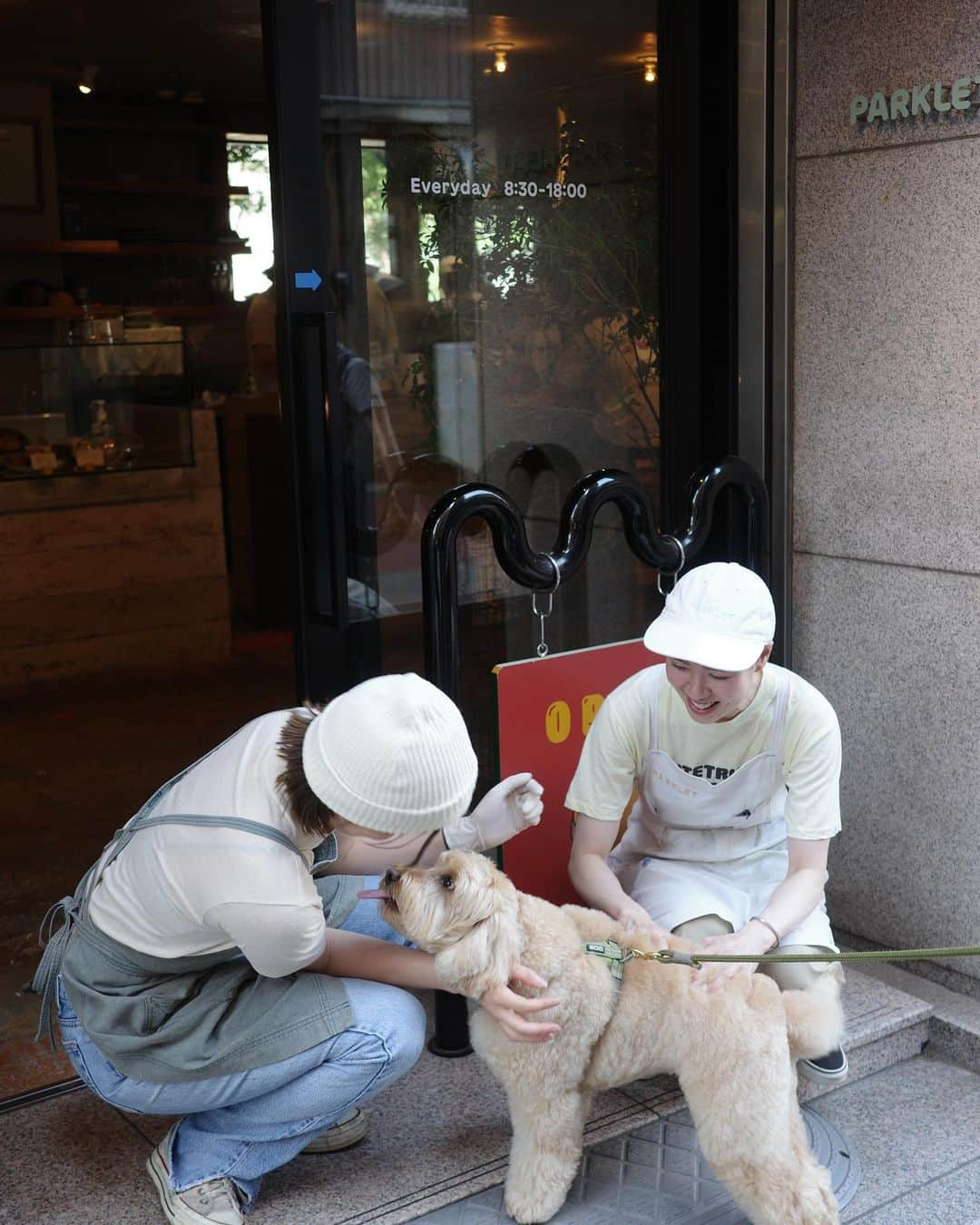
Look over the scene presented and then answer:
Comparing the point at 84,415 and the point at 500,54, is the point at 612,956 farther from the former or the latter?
the point at 84,415

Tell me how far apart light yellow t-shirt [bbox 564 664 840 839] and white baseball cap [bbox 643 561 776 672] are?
0.24 m

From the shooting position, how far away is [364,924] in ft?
9.83

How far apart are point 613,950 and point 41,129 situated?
8671 millimetres

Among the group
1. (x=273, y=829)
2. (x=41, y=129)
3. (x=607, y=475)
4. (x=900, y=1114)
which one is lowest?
(x=900, y=1114)

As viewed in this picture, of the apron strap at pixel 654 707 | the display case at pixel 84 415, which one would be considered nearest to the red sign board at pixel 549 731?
the apron strap at pixel 654 707

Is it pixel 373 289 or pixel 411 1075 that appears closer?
pixel 411 1075

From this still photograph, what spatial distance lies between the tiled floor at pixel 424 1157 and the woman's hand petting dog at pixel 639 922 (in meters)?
0.53

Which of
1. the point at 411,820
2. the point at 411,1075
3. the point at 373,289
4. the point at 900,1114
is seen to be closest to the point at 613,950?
the point at 411,820

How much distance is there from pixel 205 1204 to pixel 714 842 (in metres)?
1.30

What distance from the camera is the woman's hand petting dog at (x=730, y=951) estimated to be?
2.51 meters

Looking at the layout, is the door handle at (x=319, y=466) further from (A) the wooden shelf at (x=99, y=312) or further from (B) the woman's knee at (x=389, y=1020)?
(A) the wooden shelf at (x=99, y=312)

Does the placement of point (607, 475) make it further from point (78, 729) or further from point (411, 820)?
point (78, 729)

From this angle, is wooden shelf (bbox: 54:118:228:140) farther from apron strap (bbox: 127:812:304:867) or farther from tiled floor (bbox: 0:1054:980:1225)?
apron strap (bbox: 127:812:304:867)

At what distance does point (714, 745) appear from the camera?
2.93m
